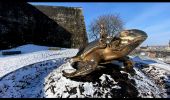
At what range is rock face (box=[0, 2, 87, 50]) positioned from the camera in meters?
18.6

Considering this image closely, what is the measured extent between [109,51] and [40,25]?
42.8ft

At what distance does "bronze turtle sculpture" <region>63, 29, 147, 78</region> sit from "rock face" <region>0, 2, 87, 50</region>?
1039cm

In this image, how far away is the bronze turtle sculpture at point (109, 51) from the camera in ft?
26.0

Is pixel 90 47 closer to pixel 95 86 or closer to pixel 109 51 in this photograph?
pixel 109 51

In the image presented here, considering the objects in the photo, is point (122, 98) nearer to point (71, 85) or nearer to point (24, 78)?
point (71, 85)

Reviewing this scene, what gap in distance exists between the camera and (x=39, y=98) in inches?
301

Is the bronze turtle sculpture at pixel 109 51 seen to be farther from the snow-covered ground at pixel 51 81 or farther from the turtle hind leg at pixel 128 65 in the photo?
the snow-covered ground at pixel 51 81

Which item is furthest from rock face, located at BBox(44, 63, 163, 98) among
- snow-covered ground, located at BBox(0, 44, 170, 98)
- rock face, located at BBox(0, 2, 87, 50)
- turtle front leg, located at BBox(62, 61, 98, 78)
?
rock face, located at BBox(0, 2, 87, 50)

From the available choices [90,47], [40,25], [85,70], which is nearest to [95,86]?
Result: [85,70]

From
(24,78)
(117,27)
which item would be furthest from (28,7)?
(117,27)

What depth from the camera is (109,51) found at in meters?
8.16

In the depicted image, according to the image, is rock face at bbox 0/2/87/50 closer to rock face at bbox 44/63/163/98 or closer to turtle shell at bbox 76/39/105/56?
turtle shell at bbox 76/39/105/56

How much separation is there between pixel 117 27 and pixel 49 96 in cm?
2715

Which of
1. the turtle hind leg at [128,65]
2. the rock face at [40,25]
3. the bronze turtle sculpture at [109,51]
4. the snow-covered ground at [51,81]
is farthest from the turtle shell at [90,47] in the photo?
the rock face at [40,25]
